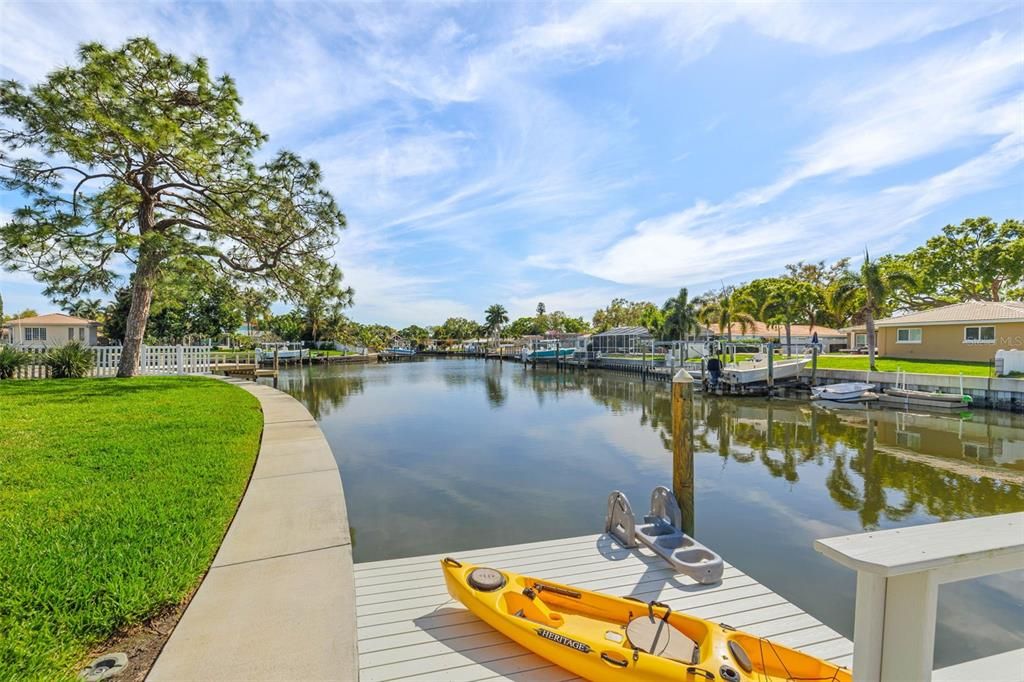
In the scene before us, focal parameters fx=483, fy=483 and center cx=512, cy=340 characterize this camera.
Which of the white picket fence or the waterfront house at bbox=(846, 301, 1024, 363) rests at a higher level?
the waterfront house at bbox=(846, 301, 1024, 363)

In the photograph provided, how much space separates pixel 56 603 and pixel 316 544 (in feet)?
5.72

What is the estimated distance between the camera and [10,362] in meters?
14.3

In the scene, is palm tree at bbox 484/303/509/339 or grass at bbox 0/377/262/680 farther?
palm tree at bbox 484/303/509/339

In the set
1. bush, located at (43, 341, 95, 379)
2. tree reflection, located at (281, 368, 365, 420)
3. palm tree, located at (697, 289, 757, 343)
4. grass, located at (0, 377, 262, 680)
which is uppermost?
palm tree, located at (697, 289, 757, 343)

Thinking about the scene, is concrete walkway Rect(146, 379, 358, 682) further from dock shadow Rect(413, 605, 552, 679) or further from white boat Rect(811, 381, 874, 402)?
white boat Rect(811, 381, 874, 402)

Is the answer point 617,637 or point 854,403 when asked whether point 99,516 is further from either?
point 854,403

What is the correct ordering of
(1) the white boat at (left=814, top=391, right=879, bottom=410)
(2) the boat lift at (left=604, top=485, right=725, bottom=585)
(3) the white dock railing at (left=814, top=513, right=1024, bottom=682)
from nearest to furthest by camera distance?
1. (3) the white dock railing at (left=814, top=513, right=1024, bottom=682)
2. (2) the boat lift at (left=604, top=485, right=725, bottom=585)
3. (1) the white boat at (left=814, top=391, right=879, bottom=410)

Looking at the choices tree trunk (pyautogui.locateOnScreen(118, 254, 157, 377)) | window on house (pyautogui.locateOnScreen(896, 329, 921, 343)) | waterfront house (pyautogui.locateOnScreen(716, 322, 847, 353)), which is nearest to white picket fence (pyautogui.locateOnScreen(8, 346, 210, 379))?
tree trunk (pyautogui.locateOnScreen(118, 254, 157, 377))

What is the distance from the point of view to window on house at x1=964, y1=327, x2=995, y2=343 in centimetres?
2291

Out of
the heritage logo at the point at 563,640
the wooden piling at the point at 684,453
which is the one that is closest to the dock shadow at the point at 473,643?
the heritage logo at the point at 563,640

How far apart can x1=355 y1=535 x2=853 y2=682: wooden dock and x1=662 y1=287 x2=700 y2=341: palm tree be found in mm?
38549

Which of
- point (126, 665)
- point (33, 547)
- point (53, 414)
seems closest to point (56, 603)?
point (126, 665)

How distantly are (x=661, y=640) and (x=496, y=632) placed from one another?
1070mm

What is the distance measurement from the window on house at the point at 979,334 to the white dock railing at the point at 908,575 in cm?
3017
